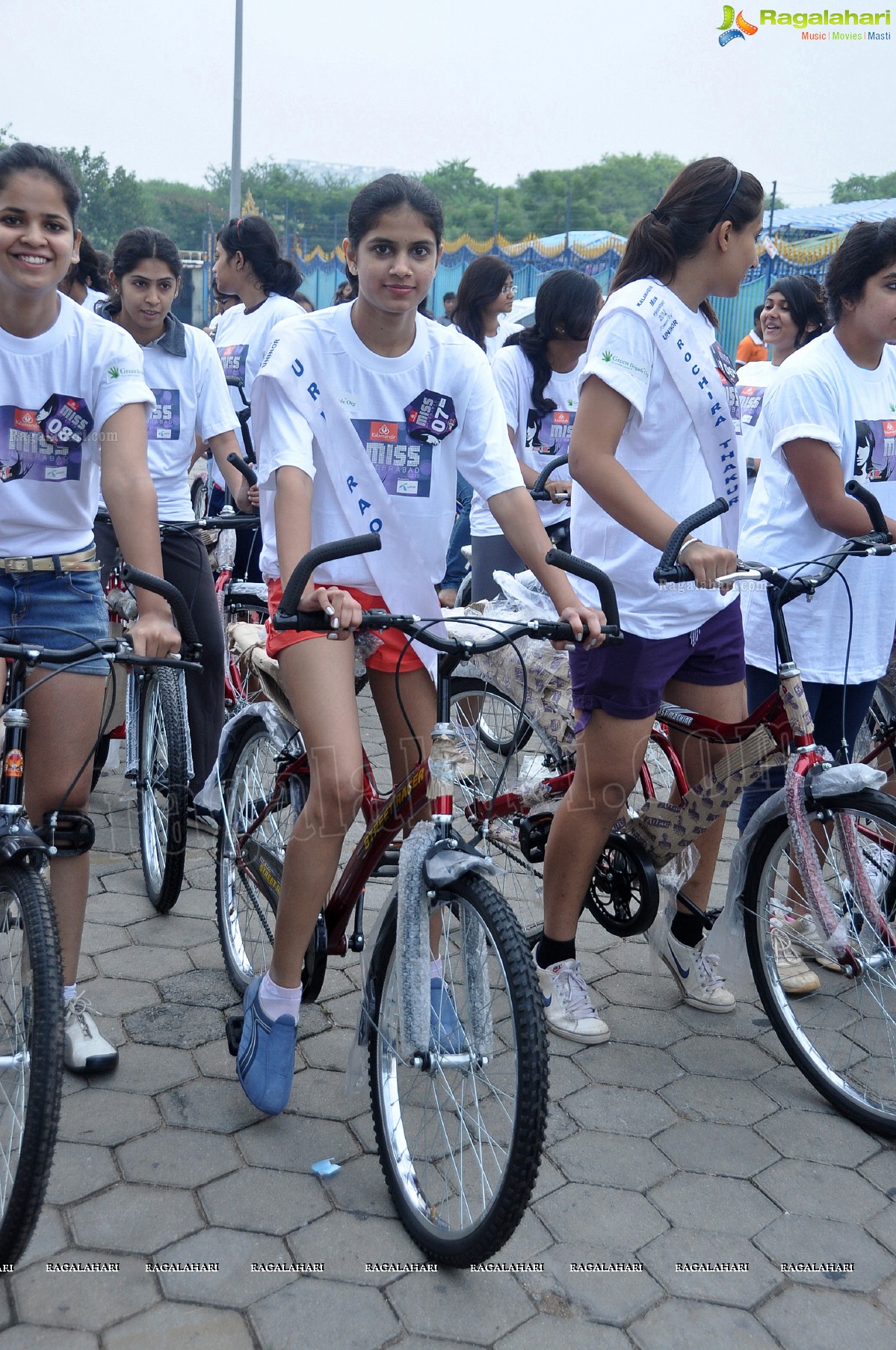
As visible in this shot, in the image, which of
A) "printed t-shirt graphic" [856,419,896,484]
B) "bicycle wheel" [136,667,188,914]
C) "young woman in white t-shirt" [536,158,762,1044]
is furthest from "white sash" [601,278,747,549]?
"bicycle wheel" [136,667,188,914]

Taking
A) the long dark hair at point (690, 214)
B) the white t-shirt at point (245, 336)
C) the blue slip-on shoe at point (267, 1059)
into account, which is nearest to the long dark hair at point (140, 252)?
the white t-shirt at point (245, 336)

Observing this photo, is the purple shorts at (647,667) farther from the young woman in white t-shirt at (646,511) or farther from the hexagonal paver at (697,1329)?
the hexagonal paver at (697,1329)

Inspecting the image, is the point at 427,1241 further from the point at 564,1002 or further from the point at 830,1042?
the point at 830,1042

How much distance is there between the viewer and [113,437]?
280 centimetres

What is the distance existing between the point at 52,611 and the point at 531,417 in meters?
2.96

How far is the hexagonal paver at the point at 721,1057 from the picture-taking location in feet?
10.6

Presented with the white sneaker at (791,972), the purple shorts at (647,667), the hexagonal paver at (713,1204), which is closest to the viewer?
the hexagonal paver at (713,1204)

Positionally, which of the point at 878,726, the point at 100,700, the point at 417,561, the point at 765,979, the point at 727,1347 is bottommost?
the point at 727,1347

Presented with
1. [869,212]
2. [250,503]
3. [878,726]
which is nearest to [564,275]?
[250,503]

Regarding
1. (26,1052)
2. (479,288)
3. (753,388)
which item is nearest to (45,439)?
(26,1052)

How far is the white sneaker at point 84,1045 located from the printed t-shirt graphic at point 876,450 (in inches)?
97.7

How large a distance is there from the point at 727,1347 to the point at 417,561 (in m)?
1.66

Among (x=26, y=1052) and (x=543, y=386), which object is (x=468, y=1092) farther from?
(x=543, y=386)

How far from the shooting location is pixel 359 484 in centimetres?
275
